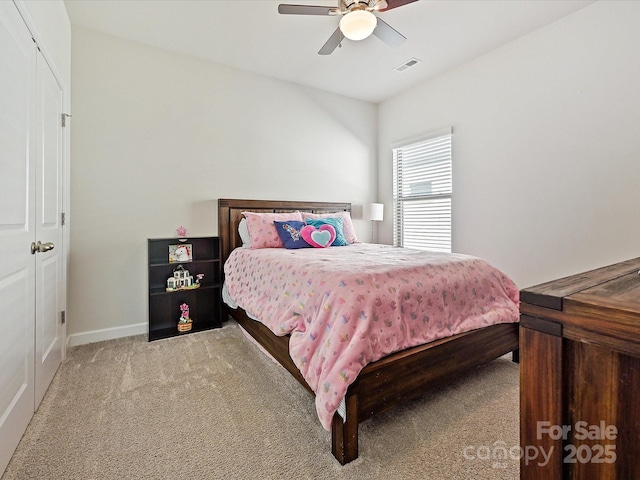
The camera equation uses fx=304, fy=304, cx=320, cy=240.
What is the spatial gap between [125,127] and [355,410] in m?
3.07

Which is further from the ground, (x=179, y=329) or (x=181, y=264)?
(x=181, y=264)

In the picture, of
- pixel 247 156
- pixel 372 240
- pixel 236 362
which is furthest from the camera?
pixel 372 240

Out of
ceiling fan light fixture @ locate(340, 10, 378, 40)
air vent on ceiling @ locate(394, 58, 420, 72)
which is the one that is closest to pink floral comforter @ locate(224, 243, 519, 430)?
ceiling fan light fixture @ locate(340, 10, 378, 40)

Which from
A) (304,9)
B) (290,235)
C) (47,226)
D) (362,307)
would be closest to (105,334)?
(47,226)

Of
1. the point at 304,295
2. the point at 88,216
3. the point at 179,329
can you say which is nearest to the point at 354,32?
the point at 304,295

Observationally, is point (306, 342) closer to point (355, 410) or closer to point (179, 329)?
point (355, 410)

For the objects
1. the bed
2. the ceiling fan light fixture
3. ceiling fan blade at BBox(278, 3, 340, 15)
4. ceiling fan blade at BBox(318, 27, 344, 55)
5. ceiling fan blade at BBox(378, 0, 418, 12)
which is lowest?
the bed

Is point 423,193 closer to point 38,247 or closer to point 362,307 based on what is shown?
point 362,307

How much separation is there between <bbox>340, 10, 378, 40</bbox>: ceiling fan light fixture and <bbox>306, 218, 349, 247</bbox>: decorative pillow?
1764mm

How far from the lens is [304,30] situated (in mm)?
2766

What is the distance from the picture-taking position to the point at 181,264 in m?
2.96

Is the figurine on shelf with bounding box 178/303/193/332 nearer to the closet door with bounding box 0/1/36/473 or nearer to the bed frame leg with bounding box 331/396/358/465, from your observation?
the closet door with bounding box 0/1/36/473

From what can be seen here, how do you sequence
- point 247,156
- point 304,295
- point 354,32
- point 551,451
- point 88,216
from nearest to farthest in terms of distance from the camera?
point 551,451
point 304,295
point 354,32
point 88,216
point 247,156

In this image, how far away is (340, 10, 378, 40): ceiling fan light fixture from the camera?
1972 mm
